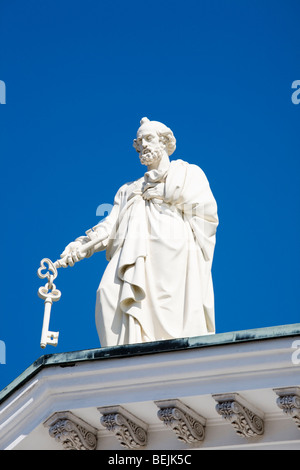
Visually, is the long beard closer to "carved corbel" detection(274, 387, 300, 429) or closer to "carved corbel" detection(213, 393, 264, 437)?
"carved corbel" detection(213, 393, 264, 437)

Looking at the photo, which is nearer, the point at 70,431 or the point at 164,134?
the point at 70,431

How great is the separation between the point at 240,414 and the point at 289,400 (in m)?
0.48

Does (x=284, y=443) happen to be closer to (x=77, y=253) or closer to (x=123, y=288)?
(x=123, y=288)

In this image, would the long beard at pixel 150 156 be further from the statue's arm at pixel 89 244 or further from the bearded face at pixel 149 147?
the statue's arm at pixel 89 244

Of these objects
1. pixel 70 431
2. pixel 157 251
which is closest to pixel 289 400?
pixel 70 431

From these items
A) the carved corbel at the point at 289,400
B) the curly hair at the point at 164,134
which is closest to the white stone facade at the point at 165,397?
the carved corbel at the point at 289,400

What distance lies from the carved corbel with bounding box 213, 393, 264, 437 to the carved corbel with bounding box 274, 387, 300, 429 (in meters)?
0.34

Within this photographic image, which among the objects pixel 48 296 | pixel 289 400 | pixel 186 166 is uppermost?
pixel 186 166

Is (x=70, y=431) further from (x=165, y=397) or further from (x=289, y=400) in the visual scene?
(x=289, y=400)

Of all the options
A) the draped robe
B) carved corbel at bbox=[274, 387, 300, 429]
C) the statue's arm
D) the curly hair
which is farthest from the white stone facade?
the curly hair

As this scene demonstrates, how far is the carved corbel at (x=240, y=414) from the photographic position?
8969mm

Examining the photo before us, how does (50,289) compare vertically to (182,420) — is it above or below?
above

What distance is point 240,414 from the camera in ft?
29.6

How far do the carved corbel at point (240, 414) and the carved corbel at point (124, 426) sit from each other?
2.95 feet
